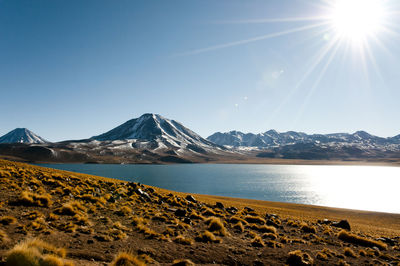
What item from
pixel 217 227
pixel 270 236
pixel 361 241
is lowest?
pixel 361 241

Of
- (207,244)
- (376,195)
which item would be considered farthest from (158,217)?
(376,195)

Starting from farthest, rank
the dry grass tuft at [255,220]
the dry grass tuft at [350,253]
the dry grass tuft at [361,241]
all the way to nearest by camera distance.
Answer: the dry grass tuft at [255,220] < the dry grass tuft at [361,241] < the dry grass tuft at [350,253]

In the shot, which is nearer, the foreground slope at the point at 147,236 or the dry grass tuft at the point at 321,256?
the foreground slope at the point at 147,236

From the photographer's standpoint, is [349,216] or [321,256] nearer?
[321,256]

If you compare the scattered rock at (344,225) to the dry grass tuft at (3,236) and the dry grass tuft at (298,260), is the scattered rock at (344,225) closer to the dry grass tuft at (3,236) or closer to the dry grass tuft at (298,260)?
the dry grass tuft at (298,260)

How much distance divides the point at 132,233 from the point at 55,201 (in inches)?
320

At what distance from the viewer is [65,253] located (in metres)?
8.63

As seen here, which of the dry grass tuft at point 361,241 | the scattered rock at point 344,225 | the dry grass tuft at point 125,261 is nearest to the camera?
the dry grass tuft at point 125,261

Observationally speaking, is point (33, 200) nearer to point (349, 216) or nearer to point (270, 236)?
point (270, 236)

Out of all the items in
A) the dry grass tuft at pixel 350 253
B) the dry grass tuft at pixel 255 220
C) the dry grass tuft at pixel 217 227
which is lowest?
the dry grass tuft at pixel 255 220

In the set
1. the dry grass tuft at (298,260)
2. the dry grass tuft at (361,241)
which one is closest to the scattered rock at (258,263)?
the dry grass tuft at (298,260)

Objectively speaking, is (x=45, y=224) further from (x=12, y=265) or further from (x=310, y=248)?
(x=310, y=248)

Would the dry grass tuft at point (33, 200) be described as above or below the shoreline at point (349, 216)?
above

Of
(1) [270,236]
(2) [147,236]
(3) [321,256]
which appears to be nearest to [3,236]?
(2) [147,236]
